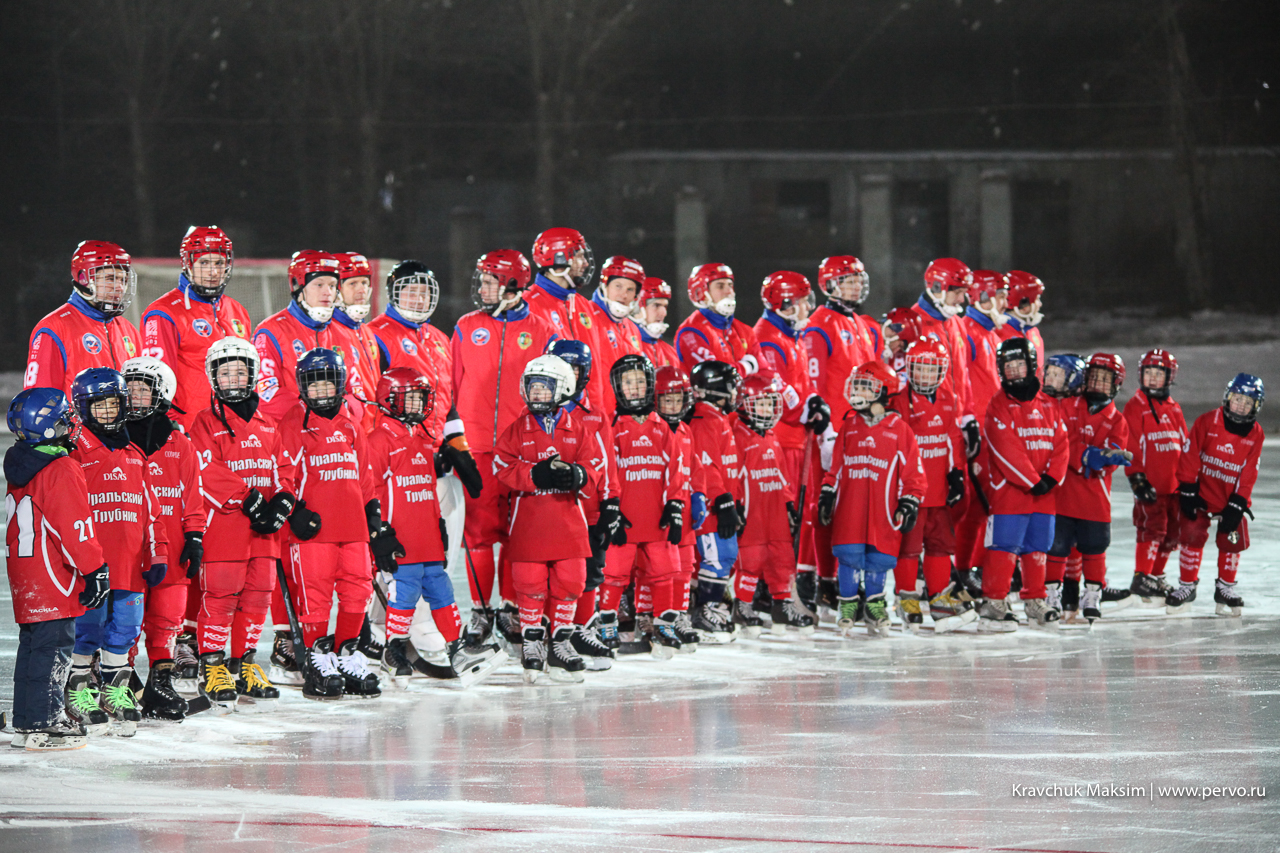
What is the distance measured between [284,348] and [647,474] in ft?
6.45

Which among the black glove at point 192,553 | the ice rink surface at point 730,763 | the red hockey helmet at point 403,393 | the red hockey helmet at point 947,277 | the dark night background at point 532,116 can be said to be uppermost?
the dark night background at point 532,116

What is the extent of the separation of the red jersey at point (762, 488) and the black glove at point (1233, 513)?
8.65 ft

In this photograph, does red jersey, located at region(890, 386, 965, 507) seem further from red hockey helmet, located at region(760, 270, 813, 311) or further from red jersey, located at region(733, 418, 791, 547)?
red hockey helmet, located at region(760, 270, 813, 311)

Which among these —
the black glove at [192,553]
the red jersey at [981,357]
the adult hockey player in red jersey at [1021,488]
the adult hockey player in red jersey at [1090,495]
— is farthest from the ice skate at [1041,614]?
the black glove at [192,553]

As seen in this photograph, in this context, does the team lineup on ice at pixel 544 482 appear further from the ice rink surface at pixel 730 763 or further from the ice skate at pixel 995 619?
the ice rink surface at pixel 730 763

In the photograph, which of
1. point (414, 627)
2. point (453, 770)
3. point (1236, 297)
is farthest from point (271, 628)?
point (1236, 297)

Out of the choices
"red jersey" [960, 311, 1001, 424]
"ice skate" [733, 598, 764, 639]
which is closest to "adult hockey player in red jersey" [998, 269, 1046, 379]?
"red jersey" [960, 311, 1001, 424]

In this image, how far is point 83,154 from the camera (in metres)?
30.3

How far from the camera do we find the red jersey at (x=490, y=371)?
25.8 ft

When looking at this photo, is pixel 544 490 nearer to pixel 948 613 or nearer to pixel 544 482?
pixel 544 482

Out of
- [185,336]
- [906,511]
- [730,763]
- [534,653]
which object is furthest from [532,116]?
[730,763]

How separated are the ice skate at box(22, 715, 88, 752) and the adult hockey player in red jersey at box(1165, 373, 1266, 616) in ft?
20.2

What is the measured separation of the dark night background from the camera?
1187 inches

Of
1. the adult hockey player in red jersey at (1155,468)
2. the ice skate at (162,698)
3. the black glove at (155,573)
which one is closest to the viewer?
the black glove at (155,573)
